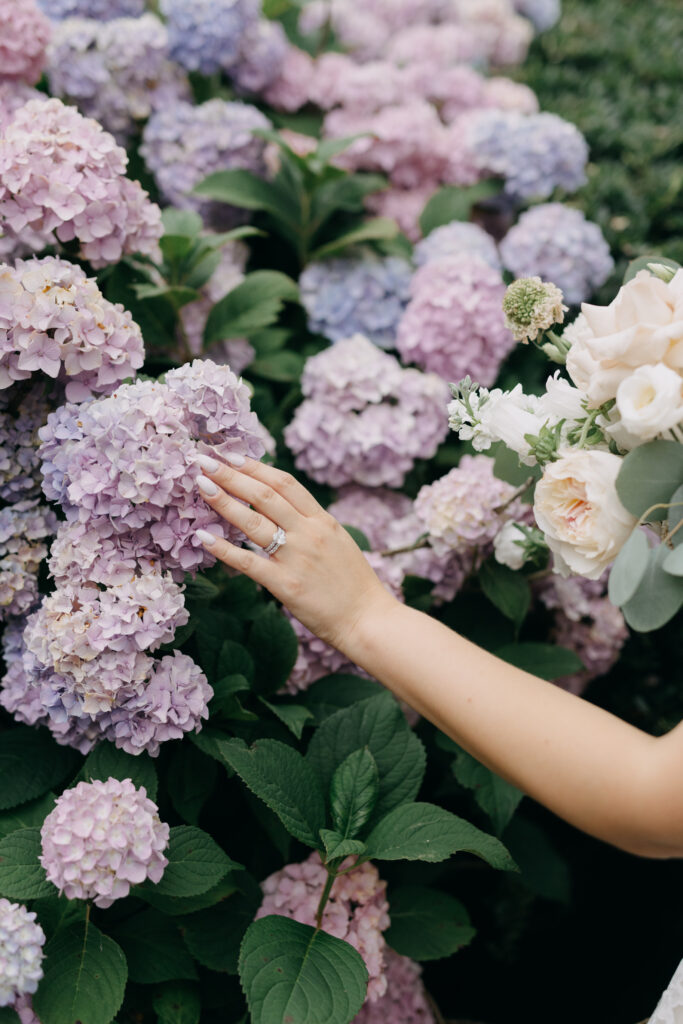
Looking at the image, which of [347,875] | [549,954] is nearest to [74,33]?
[347,875]

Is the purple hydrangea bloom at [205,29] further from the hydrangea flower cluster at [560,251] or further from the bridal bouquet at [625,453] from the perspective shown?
the bridal bouquet at [625,453]

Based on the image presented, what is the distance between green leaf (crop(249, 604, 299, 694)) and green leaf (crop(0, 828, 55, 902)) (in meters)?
0.43

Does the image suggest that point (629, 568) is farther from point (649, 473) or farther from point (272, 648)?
point (272, 648)

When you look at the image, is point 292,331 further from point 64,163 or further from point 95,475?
point 95,475

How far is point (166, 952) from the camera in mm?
1224

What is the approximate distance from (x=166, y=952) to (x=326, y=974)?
0.26 m

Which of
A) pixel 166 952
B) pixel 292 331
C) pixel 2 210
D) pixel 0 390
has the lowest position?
pixel 166 952

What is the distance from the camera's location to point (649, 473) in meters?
0.87

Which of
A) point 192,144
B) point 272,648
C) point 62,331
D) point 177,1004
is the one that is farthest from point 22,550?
point 192,144

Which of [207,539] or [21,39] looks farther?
[21,39]

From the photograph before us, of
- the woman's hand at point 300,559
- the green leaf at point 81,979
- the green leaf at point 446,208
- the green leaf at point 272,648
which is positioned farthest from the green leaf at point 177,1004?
the green leaf at point 446,208

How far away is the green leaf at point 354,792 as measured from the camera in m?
1.24

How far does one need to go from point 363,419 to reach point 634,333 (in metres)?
0.94

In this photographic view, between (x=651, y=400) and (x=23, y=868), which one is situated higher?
(x=651, y=400)
